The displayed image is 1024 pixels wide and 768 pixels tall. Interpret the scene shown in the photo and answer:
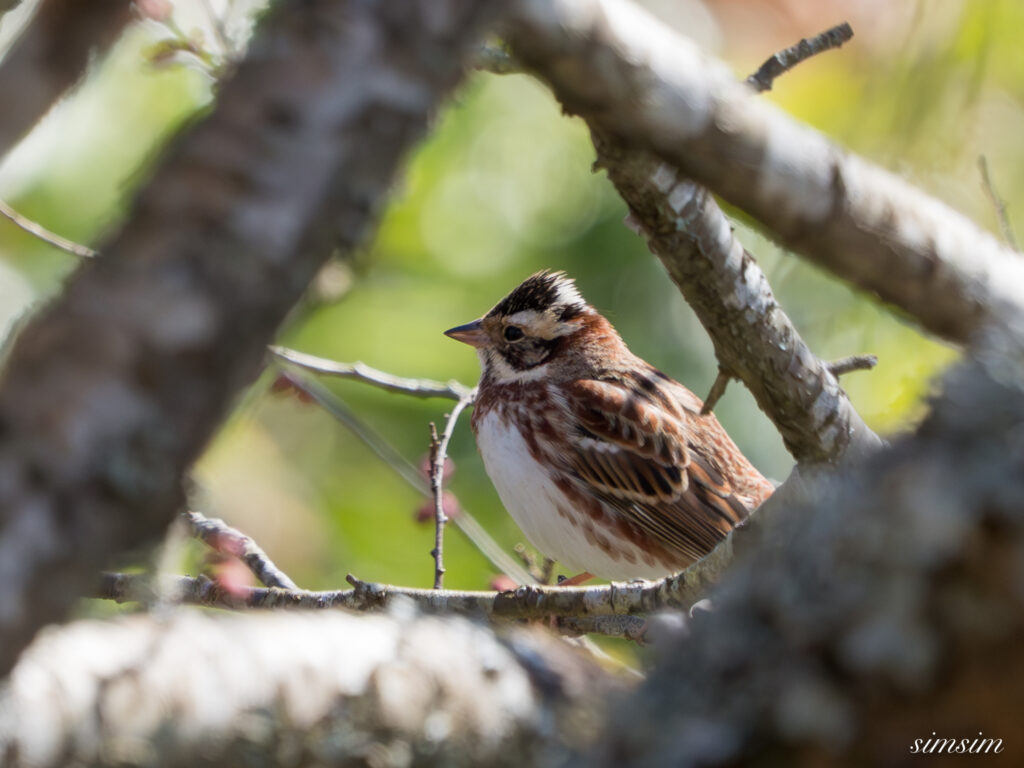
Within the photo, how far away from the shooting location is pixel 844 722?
78 centimetres

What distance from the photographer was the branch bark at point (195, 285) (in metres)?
0.84

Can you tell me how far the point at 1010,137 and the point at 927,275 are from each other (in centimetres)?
276

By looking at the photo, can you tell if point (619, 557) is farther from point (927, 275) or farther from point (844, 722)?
point (844, 722)

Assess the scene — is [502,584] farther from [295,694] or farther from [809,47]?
[295,694]

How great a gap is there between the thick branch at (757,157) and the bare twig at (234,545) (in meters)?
1.70

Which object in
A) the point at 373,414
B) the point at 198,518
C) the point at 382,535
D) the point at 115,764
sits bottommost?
the point at 382,535

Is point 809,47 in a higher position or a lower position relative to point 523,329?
higher

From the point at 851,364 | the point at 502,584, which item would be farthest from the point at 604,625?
the point at 851,364

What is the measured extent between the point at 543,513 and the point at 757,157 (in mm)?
2642

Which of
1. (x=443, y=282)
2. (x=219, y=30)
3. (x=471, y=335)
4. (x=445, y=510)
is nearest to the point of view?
(x=219, y=30)

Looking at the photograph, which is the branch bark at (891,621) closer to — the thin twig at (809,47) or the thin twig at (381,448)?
the thin twig at (809,47)

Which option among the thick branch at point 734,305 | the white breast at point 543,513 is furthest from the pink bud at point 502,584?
the thick branch at point 734,305

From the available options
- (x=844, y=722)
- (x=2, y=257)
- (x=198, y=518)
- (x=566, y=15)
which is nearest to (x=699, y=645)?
(x=844, y=722)

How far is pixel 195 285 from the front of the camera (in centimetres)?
87
